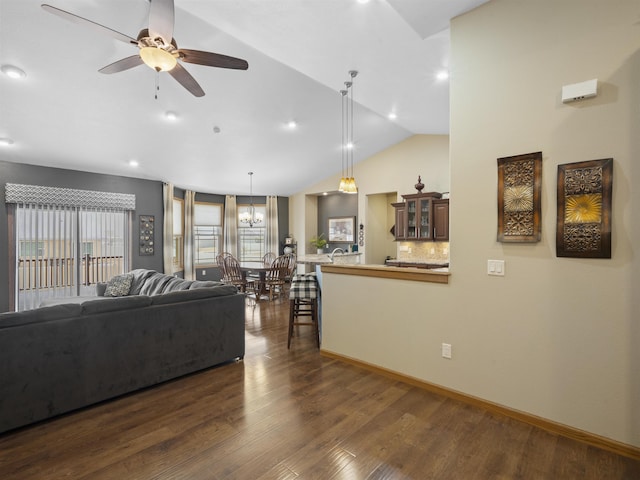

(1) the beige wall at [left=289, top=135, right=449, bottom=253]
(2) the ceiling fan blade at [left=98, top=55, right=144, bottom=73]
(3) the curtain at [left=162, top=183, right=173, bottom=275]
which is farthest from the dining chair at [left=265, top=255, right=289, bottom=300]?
(2) the ceiling fan blade at [left=98, top=55, right=144, bottom=73]

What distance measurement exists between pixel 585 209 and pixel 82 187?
750 centimetres

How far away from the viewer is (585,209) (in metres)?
2.04

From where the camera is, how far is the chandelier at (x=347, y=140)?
4.05 m

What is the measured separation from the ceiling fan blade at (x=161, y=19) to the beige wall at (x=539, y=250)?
7.19ft

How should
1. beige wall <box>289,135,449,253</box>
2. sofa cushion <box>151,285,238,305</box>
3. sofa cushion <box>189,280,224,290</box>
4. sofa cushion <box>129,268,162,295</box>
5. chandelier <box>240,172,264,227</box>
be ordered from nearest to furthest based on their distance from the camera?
1. sofa cushion <box>151,285,238,305</box>
2. sofa cushion <box>189,280,224,290</box>
3. sofa cushion <box>129,268,162,295</box>
4. beige wall <box>289,135,449,253</box>
5. chandelier <box>240,172,264,227</box>

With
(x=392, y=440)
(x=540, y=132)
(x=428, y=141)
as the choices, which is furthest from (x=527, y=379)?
(x=428, y=141)

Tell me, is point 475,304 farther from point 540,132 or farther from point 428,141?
point 428,141

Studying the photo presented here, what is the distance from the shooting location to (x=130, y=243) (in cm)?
660

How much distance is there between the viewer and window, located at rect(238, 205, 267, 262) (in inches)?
367

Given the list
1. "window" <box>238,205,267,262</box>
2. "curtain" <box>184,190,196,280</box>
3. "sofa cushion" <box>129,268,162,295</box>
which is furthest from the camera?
"window" <box>238,205,267,262</box>

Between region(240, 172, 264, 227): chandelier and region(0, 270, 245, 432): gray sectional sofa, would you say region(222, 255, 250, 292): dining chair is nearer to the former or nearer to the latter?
region(240, 172, 264, 227): chandelier

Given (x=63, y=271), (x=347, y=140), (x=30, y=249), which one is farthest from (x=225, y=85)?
(x=63, y=271)

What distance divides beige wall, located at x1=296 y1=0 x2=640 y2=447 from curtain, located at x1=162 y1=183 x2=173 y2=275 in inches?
234

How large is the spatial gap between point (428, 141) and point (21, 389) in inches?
274
